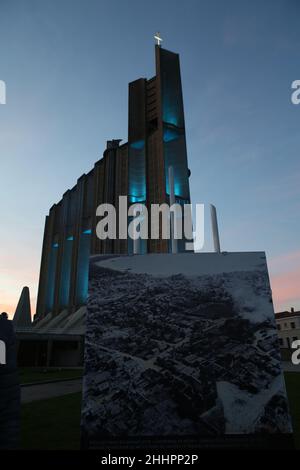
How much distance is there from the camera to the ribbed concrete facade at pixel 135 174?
5431 centimetres

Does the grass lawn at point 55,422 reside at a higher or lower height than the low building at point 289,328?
lower

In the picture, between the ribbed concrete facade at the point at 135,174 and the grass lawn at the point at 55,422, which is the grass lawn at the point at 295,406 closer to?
the grass lawn at the point at 55,422

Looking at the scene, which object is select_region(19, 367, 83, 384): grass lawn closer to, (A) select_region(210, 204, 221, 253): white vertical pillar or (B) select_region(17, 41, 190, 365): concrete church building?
(B) select_region(17, 41, 190, 365): concrete church building

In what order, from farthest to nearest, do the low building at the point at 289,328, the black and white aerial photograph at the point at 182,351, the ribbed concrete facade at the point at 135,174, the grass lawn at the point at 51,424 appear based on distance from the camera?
the low building at the point at 289,328 → the ribbed concrete facade at the point at 135,174 → the grass lawn at the point at 51,424 → the black and white aerial photograph at the point at 182,351

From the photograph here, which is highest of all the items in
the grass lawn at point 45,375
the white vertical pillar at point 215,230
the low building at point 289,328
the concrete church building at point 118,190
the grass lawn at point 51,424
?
the concrete church building at point 118,190

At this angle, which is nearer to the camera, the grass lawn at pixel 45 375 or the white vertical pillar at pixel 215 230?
the white vertical pillar at pixel 215 230

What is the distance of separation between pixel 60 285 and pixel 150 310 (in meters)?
66.9

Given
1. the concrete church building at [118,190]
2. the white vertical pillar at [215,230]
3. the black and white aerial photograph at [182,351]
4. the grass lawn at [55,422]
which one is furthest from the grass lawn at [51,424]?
the concrete church building at [118,190]

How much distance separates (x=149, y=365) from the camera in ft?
23.5

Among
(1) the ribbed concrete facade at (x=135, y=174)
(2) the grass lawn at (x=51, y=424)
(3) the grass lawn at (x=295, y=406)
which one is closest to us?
(2) the grass lawn at (x=51, y=424)

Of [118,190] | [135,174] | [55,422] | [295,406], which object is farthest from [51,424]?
[135,174]

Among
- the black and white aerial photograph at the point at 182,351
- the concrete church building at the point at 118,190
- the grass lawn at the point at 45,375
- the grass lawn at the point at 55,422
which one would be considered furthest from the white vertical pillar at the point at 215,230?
the concrete church building at the point at 118,190
